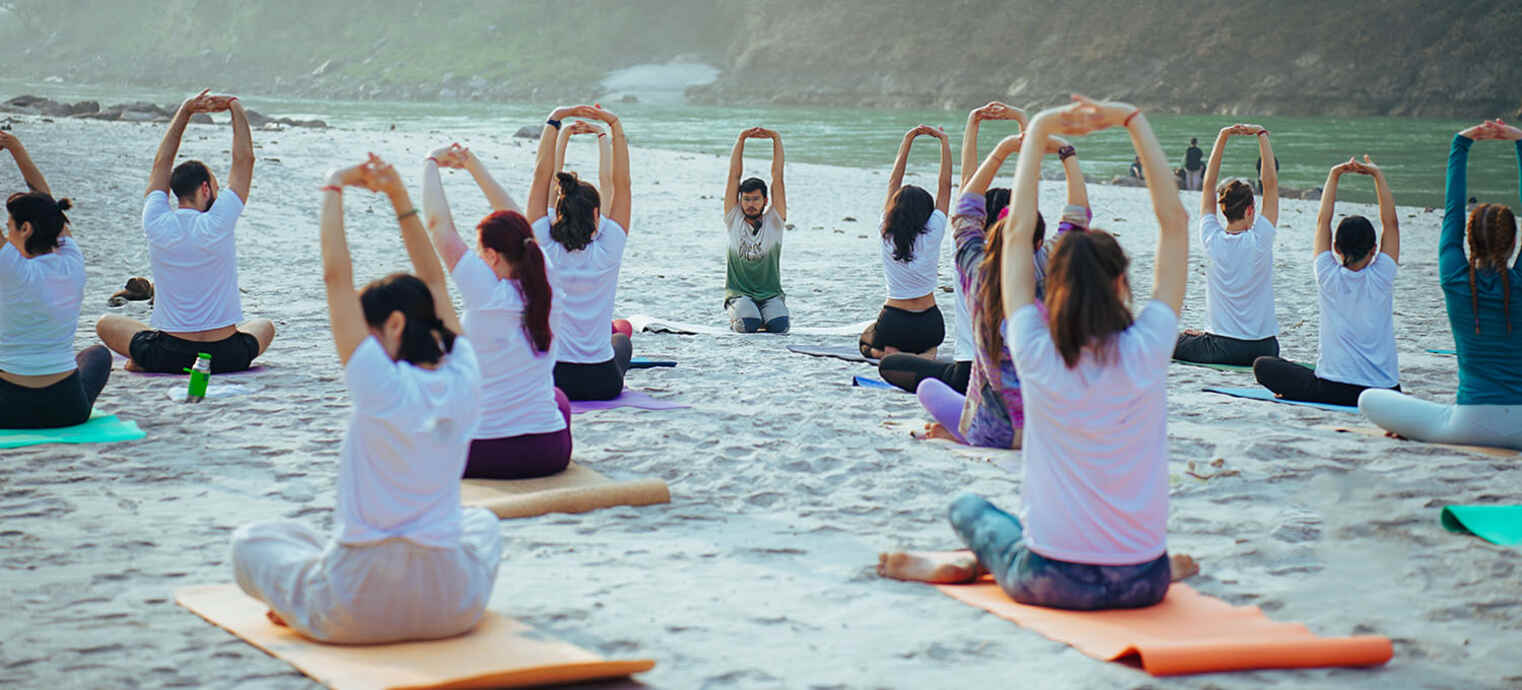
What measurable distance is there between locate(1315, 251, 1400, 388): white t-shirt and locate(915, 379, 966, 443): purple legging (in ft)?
7.49

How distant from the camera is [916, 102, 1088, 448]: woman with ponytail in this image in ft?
17.7

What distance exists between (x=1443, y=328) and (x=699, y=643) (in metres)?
9.09

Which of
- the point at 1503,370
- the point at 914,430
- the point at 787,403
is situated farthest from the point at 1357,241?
the point at 787,403

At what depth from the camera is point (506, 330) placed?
526cm

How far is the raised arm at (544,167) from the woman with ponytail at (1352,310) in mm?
4075

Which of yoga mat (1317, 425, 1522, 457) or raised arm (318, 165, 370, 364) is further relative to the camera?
yoga mat (1317, 425, 1522, 457)

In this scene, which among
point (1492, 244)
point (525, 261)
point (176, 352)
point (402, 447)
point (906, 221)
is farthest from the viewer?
point (906, 221)

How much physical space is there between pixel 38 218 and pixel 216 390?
1458 millimetres

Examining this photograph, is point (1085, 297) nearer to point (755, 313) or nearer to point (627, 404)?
point (627, 404)

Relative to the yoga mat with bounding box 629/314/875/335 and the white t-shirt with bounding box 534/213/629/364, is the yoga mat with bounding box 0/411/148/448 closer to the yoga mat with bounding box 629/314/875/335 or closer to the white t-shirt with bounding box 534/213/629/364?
the white t-shirt with bounding box 534/213/629/364

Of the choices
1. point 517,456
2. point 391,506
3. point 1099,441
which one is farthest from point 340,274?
point 1099,441

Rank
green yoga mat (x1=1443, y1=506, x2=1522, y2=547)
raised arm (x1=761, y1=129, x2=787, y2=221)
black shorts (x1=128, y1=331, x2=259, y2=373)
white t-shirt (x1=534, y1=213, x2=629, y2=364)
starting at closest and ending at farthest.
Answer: green yoga mat (x1=1443, y1=506, x2=1522, y2=547) → white t-shirt (x1=534, y1=213, x2=629, y2=364) → black shorts (x1=128, y1=331, x2=259, y2=373) → raised arm (x1=761, y1=129, x2=787, y2=221)

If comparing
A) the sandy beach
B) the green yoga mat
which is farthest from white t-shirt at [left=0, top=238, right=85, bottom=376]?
the green yoga mat

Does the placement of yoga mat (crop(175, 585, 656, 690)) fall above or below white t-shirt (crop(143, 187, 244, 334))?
below
